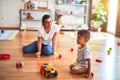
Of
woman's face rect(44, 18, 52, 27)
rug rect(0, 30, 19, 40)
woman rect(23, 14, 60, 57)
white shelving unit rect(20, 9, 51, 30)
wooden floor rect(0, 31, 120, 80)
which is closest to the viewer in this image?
wooden floor rect(0, 31, 120, 80)

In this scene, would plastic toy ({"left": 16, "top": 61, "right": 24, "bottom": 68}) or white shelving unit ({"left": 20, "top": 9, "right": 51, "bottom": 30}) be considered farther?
white shelving unit ({"left": 20, "top": 9, "right": 51, "bottom": 30})

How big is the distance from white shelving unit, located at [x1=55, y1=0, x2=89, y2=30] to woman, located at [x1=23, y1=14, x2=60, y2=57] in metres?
4.41

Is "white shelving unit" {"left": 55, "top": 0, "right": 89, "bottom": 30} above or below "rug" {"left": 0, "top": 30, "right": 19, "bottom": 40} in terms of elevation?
above

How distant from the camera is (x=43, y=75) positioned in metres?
2.76

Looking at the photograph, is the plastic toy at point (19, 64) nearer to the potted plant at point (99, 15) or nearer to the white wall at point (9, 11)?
the potted plant at point (99, 15)

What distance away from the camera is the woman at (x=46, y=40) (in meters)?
3.72

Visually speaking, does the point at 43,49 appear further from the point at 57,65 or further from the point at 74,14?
the point at 74,14

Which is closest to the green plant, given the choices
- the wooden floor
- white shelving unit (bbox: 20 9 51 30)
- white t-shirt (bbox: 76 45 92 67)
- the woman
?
white shelving unit (bbox: 20 9 51 30)

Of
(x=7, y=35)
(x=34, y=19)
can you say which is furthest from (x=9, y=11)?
(x=7, y=35)

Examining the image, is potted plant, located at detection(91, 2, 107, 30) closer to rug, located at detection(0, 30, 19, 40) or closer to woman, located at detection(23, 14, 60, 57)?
rug, located at detection(0, 30, 19, 40)

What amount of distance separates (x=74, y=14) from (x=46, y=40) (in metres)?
4.72

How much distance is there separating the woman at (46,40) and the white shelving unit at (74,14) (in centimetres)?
441

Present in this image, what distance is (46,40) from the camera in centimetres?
389

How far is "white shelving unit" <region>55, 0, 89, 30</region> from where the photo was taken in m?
8.36
